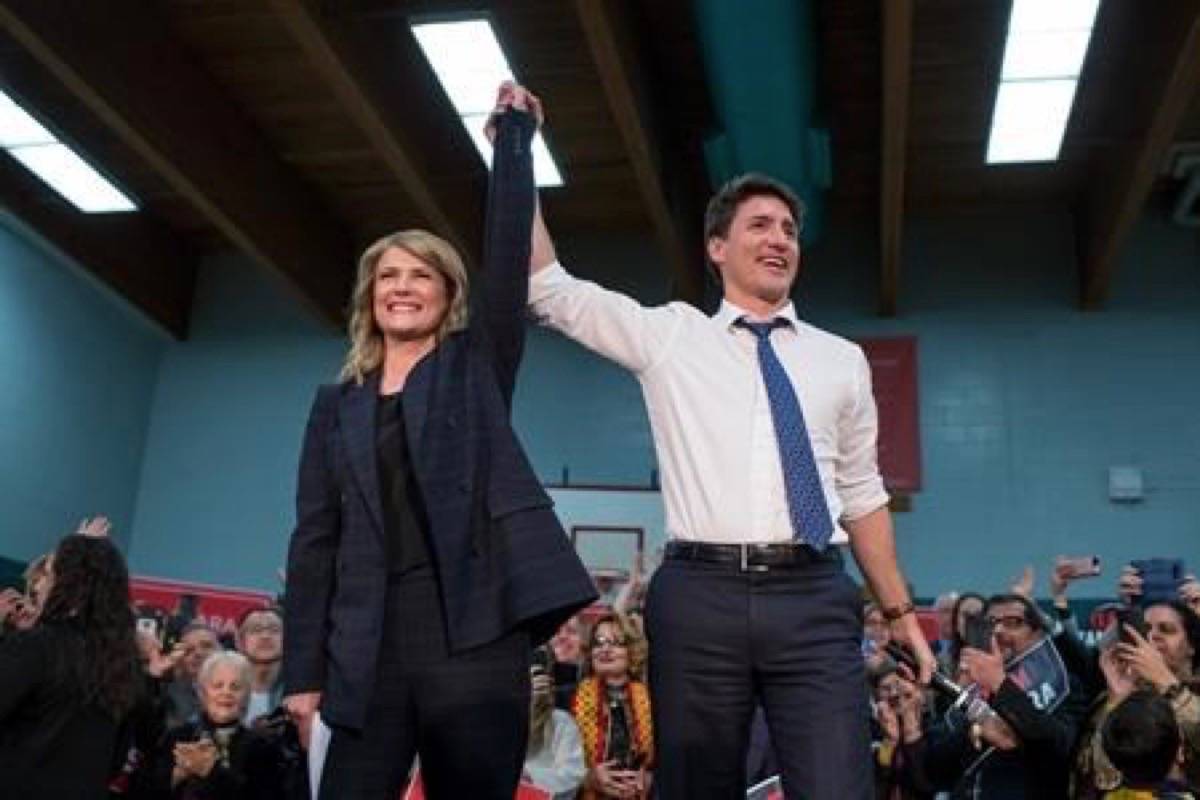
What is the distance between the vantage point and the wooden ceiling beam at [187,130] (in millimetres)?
6242

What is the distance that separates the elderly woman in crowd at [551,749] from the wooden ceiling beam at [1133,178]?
422 centimetres

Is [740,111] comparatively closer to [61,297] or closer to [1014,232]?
[1014,232]

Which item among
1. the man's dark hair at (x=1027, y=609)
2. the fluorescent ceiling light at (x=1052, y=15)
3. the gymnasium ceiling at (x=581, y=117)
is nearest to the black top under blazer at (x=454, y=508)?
the man's dark hair at (x=1027, y=609)

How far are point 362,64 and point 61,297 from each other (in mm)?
3410

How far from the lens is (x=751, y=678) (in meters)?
1.93

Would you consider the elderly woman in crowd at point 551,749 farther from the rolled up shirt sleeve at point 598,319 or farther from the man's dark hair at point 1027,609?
the rolled up shirt sleeve at point 598,319

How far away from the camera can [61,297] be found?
8688mm

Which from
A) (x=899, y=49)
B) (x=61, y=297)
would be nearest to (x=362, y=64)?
(x=899, y=49)

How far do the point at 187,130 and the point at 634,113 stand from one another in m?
2.61

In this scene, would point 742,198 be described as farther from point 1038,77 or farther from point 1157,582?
point 1038,77

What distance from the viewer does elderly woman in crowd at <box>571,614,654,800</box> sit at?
13.1 feet

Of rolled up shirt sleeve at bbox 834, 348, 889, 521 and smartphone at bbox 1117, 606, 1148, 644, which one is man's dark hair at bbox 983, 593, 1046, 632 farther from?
rolled up shirt sleeve at bbox 834, 348, 889, 521

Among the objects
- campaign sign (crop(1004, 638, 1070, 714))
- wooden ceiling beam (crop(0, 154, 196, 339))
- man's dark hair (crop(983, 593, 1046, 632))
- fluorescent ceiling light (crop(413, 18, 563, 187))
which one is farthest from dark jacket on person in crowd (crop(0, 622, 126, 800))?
wooden ceiling beam (crop(0, 154, 196, 339))

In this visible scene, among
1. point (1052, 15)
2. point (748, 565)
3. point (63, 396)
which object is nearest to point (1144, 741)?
point (748, 565)
